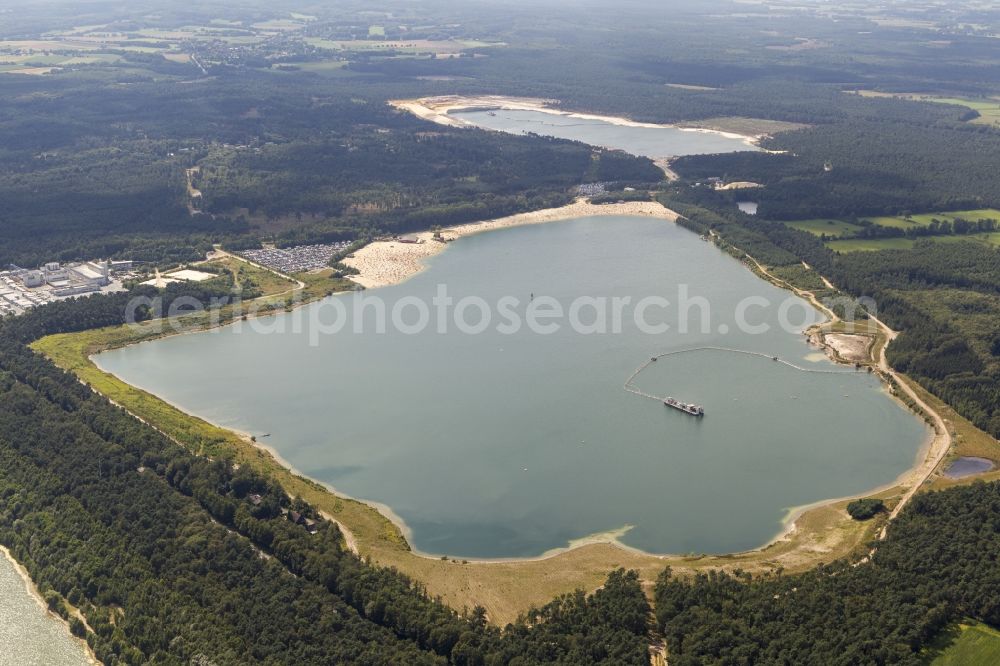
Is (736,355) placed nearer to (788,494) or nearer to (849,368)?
(849,368)

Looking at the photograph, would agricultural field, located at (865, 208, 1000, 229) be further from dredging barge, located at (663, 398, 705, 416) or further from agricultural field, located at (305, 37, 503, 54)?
agricultural field, located at (305, 37, 503, 54)

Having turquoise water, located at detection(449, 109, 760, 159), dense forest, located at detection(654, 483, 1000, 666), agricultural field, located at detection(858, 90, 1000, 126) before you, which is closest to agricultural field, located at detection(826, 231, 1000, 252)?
turquoise water, located at detection(449, 109, 760, 159)

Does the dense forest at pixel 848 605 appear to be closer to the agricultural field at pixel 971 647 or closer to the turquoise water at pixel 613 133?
the agricultural field at pixel 971 647

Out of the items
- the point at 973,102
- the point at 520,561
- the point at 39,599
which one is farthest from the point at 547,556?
the point at 973,102

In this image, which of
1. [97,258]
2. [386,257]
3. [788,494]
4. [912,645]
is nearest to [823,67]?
[386,257]

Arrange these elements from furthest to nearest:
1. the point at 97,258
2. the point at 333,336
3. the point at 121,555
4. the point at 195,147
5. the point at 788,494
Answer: the point at 195,147, the point at 97,258, the point at 333,336, the point at 788,494, the point at 121,555

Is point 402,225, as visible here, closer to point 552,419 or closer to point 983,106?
point 552,419
